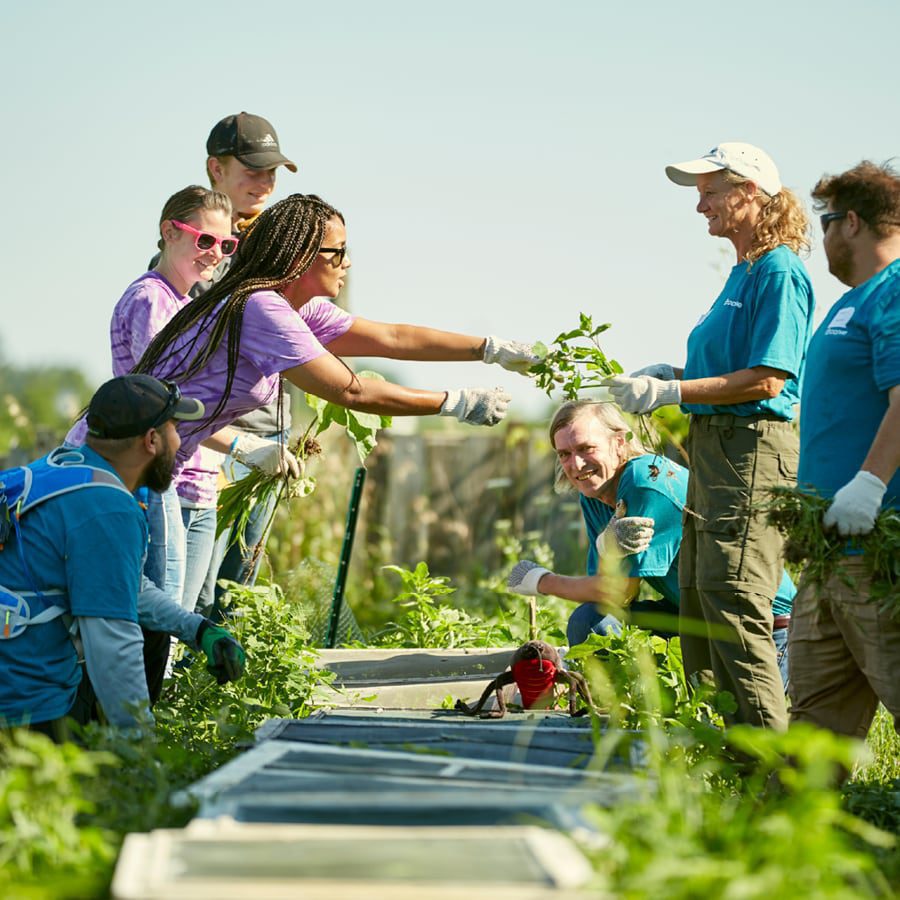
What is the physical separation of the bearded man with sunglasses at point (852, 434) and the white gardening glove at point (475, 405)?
1.15 meters

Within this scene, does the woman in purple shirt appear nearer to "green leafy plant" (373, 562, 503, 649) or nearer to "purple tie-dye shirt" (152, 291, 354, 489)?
"purple tie-dye shirt" (152, 291, 354, 489)

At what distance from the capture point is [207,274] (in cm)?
474

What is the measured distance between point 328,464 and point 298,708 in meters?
6.28

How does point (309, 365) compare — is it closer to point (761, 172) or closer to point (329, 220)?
point (329, 220)

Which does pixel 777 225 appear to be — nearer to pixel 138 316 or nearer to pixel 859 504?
pixel 859 504

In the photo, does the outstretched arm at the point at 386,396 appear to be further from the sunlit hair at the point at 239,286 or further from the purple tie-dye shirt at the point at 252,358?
the sunlit hair at the point at 239,286

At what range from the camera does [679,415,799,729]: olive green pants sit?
157 inches

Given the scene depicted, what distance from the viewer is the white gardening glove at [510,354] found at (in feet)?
15.5

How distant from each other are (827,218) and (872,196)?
138mm

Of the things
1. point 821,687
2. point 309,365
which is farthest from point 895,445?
point 309,365

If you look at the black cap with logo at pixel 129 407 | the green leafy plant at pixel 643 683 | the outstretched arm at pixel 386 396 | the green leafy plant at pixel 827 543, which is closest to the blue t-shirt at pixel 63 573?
the black cap with logo at pixel 129 407

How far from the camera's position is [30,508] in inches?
124

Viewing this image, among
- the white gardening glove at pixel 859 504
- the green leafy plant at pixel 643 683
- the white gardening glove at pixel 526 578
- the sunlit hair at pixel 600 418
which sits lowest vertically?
the green leafy plant at pixel 643 683

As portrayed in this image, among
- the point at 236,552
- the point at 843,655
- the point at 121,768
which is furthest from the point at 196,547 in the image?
the point at 843,655
